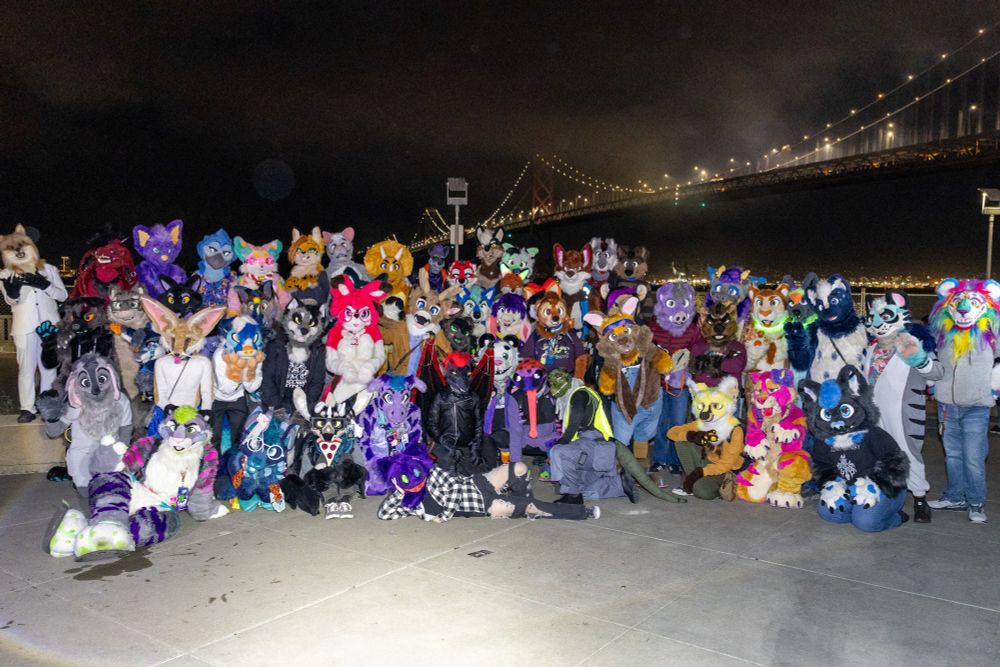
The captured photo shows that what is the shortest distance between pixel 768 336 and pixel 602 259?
2.00 meters

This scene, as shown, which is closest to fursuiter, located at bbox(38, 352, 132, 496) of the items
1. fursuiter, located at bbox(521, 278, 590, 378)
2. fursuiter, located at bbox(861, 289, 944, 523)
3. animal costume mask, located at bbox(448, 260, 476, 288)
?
fursuiter, located at bbox(521, 278, 590, 378)

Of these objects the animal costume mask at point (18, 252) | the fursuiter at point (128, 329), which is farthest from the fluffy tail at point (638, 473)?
the animal costume mask at point (18, 252)

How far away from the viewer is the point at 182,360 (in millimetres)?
5461

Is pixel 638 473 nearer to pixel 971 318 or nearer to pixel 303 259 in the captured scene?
pixel 971 318

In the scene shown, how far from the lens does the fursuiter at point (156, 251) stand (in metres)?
6.88

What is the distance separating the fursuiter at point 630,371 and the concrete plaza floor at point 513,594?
1.03 metres

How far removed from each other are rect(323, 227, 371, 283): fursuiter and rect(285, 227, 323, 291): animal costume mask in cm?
34

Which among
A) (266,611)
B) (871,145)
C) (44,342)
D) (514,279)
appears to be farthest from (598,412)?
(871,145)

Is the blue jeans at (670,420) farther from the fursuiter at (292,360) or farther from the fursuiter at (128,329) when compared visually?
the fursuiter at (128,329)

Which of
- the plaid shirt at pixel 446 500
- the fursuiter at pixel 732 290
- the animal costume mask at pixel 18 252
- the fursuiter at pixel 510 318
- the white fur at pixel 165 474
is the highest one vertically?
the animal costume mask at pixel 18 252

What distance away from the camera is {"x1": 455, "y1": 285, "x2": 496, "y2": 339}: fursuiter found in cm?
689

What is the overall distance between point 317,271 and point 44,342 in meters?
2.37

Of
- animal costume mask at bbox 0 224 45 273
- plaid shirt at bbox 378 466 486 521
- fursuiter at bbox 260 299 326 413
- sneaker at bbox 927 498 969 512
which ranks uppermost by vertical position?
animal costume mask at bbox 0 224 45 273

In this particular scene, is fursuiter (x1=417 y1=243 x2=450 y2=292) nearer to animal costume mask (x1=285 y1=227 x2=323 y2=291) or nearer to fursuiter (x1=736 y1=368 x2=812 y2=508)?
animal costume mask (x1=285 y1=227 x2=323 y2=291)
